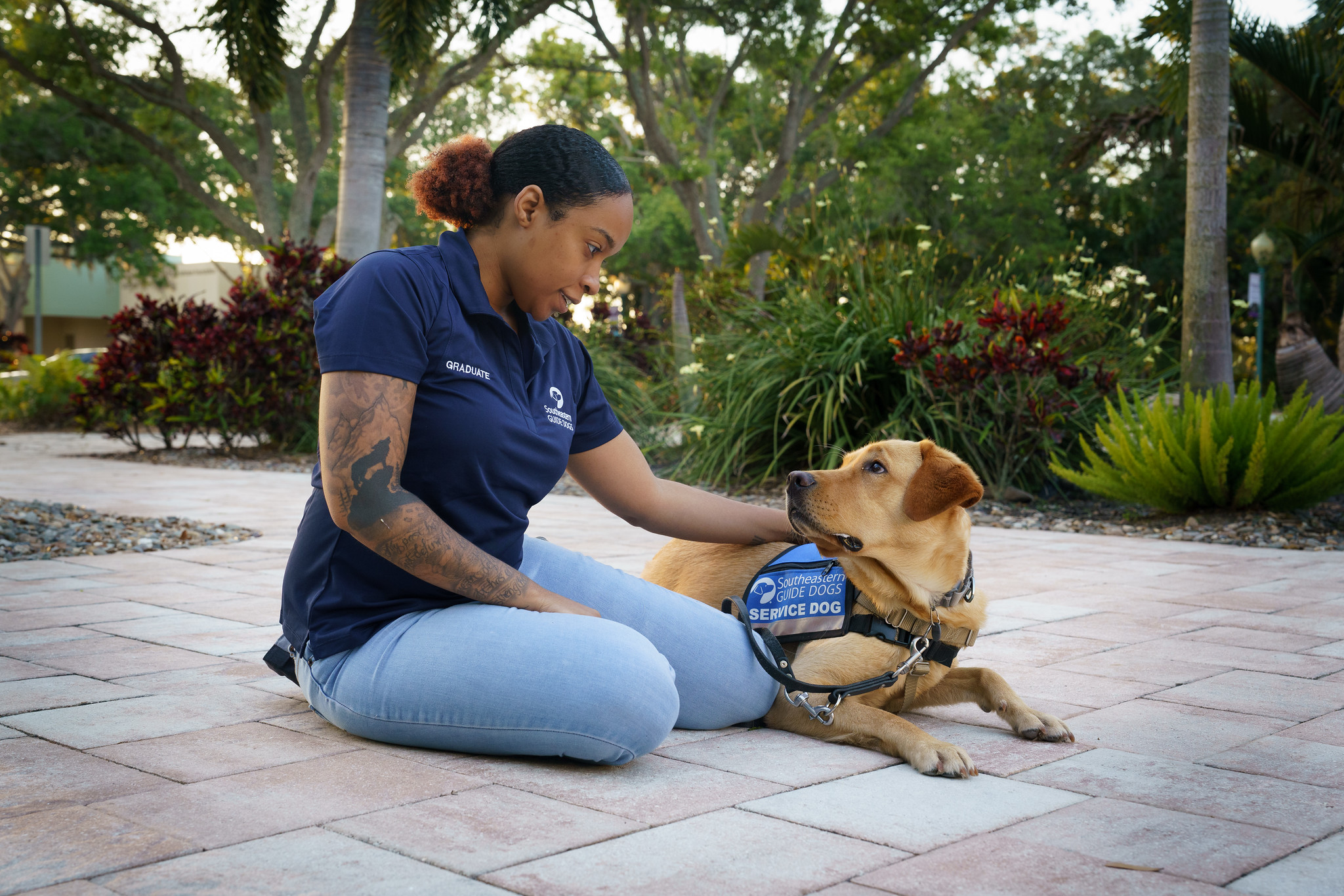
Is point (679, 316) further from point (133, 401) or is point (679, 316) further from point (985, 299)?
point (133, 401)

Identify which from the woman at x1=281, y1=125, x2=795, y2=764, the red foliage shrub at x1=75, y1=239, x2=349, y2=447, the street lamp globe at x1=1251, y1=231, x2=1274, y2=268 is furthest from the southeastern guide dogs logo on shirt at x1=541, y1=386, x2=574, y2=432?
the street lamp globe at x1=1251, y1=231, x2=1274, y2=268

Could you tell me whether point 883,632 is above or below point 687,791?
above

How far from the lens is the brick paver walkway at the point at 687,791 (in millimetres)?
2100

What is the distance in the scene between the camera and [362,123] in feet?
40.5

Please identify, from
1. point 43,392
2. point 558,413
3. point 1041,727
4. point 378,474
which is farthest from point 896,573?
point 43,392

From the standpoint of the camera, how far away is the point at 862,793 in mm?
2662

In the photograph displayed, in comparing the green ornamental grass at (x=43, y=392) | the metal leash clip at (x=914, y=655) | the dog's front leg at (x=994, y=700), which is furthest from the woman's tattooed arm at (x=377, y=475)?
the green ornamental grass at (x=43, y=392)

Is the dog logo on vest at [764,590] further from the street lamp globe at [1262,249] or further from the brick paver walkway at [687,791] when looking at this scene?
the street lamp globe at [1262,249]

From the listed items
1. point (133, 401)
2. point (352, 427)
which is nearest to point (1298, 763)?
point (352, 427)

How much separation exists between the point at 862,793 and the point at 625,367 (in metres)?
11.1

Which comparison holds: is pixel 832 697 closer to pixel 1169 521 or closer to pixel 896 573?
pixel 896 573

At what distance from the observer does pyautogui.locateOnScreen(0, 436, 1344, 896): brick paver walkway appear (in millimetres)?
2100

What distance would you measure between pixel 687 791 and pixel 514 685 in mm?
482

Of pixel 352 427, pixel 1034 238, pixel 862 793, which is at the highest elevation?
pixel 1034 238
